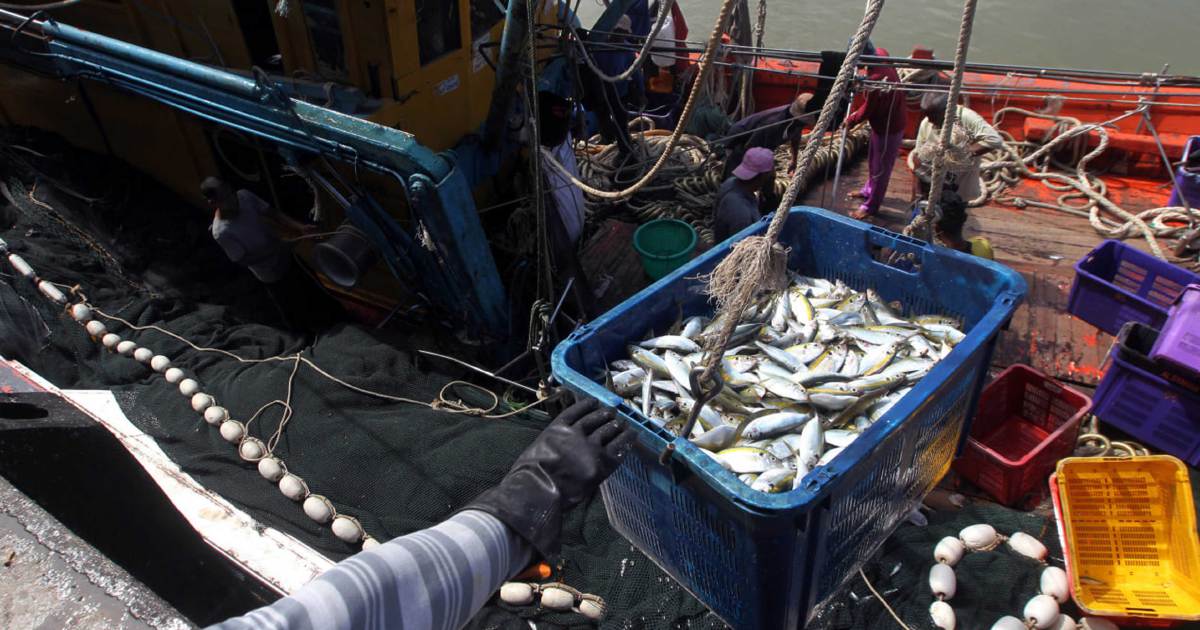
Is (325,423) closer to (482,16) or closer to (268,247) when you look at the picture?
(268,247)

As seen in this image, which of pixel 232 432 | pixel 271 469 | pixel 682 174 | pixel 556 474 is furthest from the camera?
pixel 682 174

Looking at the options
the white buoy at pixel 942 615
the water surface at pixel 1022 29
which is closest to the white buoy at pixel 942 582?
the white buoy at pixel 942 615

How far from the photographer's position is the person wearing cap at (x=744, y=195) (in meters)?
5.12

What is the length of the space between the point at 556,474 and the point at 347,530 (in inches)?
75.5

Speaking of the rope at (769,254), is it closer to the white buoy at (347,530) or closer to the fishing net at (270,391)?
the fishing net at (270,391)

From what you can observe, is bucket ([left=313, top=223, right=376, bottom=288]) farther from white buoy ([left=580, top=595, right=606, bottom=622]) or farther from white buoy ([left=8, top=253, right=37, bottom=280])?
white buoy ([left=8, top=253, right=37, bottom=280])

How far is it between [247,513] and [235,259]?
2133mm

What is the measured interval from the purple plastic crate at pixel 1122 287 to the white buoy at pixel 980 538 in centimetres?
216

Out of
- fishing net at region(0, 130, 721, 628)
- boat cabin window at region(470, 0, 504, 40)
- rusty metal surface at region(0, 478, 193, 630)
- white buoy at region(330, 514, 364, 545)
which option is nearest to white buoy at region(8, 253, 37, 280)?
fishing net at region(0, 130, 721, 628)

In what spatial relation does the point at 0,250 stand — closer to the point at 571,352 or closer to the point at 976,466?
the point at 571,352

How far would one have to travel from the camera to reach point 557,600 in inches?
133

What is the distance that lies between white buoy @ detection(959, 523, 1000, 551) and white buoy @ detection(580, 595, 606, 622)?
1.88 m

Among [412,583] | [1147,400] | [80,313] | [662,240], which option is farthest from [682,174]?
[412,583]

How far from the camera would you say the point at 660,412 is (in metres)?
2.96
